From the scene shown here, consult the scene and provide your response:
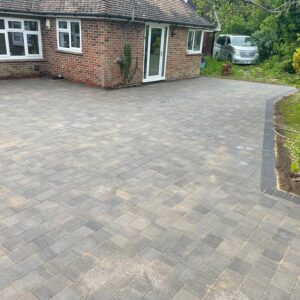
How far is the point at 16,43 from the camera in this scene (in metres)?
12.1

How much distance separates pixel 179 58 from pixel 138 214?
39.4 ft

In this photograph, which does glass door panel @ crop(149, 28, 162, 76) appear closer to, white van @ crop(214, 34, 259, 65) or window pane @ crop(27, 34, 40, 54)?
window pane @ crop(27, 34, 40, 54)

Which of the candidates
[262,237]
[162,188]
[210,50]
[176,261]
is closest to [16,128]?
[162,188]

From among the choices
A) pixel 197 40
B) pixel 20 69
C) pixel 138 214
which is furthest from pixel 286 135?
pixel 20 69

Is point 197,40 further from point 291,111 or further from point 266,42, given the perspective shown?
point 291,111

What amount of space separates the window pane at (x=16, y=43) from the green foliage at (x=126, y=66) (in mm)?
4323

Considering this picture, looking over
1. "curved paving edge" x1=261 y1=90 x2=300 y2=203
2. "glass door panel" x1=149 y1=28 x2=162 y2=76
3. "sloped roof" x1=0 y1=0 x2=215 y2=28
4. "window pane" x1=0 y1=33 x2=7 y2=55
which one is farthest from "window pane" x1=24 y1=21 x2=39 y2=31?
"curved paving edge" x1=261 y1=90 x2=300 y2=203

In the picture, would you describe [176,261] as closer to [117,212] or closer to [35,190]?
[117,212]

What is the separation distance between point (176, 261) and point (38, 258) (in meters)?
1.33

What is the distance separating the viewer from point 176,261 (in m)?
2.96

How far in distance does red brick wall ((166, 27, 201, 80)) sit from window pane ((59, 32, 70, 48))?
14.6 feet

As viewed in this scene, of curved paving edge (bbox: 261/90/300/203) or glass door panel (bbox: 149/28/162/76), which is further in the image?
glass door panel (bbox: 149/28/162/76)

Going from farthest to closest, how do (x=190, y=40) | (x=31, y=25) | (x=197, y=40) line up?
(x=197, y=40), (x=190, y=40), (x=31, y=25)

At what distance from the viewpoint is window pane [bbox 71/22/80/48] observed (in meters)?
11.3
